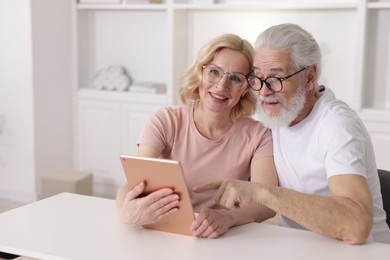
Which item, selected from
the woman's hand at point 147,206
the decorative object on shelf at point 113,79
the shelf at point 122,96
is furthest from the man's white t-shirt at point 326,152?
the decorative object on shelf at point 113,79

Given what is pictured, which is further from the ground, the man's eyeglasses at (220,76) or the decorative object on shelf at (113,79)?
the man's eyeglasses at (220,76)

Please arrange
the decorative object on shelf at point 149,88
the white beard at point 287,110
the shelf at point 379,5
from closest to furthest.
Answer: the white beard at point 287,110 → the shelf at point 379,5 → the decorative object on shelf at point 149,88

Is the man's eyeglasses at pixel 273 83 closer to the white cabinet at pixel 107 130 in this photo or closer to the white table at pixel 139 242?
the white table at pixel 139 242

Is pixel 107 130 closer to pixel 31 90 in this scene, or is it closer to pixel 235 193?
pixel 31 90

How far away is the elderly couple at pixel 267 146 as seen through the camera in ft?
6.07

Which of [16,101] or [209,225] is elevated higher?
[16,101]

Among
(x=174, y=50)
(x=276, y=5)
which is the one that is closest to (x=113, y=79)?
(x=174, y=50)

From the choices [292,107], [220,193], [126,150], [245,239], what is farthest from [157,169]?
[126,150]

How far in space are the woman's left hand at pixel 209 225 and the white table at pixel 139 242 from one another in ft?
0.06

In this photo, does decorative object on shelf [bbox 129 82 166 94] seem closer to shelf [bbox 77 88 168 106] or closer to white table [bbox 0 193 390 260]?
shelf [bbox 77 88 168 106]

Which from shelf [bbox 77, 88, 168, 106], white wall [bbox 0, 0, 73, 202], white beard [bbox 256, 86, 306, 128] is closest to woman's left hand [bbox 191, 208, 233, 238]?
white beard [bbox 256, 86, 306, 128]

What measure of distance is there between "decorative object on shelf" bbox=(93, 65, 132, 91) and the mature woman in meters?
2.32

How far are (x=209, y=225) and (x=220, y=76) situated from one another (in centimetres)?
64

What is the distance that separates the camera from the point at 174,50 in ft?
14.5
